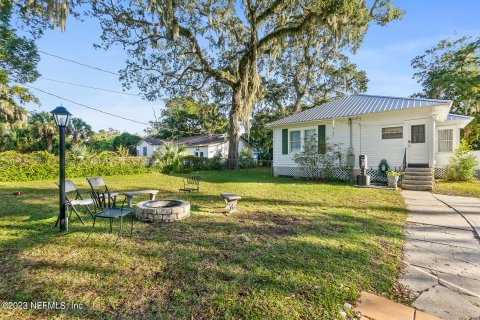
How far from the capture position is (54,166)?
1373 centimetres

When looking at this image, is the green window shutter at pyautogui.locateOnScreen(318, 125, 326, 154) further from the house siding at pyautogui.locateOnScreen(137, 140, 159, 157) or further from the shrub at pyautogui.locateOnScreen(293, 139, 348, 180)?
the house siding at pyautogui.locateOnScreen(137, 140, 159, 157)

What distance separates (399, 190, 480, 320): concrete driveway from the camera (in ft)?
7.77

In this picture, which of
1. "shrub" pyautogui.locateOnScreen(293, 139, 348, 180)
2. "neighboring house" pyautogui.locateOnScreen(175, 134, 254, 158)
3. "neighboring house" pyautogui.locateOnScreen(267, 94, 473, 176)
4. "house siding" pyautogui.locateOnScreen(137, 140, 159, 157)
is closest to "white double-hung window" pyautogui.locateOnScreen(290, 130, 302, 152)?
"neighboring house" pyautogui.locateOnScreen(267, 94, 473, 176)

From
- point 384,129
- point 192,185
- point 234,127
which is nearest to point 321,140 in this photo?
point 384,129

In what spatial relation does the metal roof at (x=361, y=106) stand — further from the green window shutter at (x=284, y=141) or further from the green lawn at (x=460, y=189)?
the green lawn at (x=460, y=189)

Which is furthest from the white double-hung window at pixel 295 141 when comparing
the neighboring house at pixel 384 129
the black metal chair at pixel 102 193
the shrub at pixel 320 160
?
the black metal chair at pixel 102 193

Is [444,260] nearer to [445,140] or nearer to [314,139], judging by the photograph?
[314,139]

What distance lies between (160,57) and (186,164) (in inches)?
309

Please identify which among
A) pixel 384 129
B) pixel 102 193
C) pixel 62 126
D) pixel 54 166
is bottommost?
pixel 102 193

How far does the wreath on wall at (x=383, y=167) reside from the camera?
1089 centimetres

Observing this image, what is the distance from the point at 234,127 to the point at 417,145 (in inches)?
425

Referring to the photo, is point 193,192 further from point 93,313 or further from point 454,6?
point 454,6

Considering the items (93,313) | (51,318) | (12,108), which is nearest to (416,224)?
(93,313)

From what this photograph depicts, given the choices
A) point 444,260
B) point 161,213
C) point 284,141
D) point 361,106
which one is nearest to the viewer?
point 444,260
